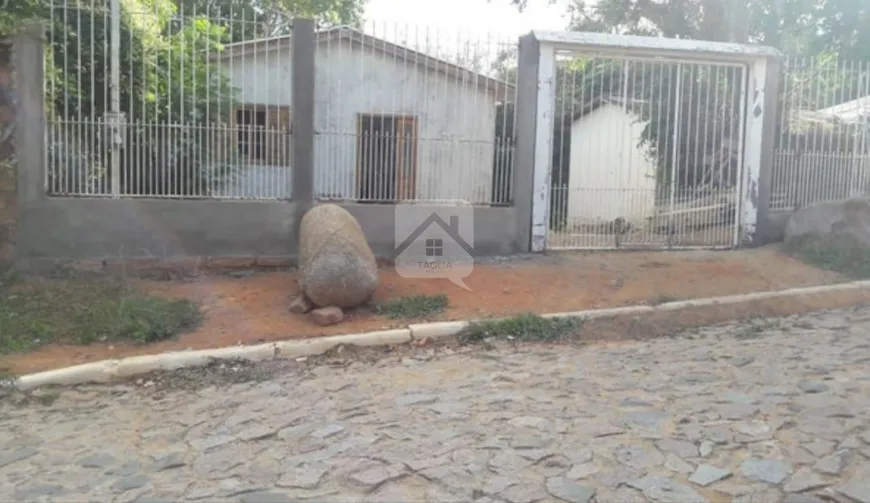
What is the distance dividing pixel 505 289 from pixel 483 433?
355 centimetres

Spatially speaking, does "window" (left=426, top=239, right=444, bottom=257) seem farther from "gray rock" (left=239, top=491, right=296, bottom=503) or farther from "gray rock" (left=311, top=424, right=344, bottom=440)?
"gray rock" (left=239, top=491, right=296, bottom=503)

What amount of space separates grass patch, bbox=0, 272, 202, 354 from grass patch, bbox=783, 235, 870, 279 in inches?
281

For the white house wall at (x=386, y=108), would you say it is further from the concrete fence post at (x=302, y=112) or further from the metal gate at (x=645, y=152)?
the metal gate at (x=645, y=152)

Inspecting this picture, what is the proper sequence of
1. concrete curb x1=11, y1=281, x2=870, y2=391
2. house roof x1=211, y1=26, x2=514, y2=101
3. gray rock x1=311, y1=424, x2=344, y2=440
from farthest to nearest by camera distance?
house roof x1=211, y1=26, x2=514, y2=101, concrete curb x1=11, y1=281, x2=870, y2=391, gray rock x1=311, y1=424, x2=344, y2=440

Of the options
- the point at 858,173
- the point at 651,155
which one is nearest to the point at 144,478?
the point at 651,155

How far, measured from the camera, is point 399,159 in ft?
27.4

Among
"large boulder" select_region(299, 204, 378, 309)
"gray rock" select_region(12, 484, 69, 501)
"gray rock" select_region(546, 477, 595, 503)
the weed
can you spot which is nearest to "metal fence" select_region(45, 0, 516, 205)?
"large boulder" select_region(299, 204, 378, 309)

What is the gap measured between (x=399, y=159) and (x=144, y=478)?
5386 mm

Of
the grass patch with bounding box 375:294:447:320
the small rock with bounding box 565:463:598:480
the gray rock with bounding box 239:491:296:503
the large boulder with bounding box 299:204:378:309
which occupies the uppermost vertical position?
the large boulder with bounding box 299:204:378:309

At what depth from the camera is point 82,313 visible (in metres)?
6.37

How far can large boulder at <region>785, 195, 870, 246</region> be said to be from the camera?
8688 mm

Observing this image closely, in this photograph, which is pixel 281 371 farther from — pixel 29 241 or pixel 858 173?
pixel 858 173

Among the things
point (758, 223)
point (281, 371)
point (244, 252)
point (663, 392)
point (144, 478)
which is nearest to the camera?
point (144, 478)

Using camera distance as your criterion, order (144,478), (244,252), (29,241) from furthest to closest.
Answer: (244,252), (29,241), (144,478)
